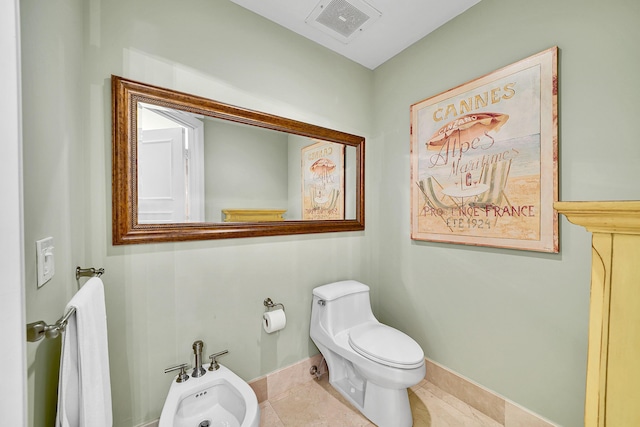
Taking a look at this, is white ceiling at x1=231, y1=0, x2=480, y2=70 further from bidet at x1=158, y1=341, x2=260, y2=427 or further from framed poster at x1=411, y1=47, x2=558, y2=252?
bidet at x1=158, y1=341, x2=260, y2=427

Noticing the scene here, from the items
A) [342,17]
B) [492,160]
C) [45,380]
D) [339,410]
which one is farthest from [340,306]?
[342,17]

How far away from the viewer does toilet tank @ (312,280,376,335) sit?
173 cm

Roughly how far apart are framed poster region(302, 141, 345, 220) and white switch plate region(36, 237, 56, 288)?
126cm

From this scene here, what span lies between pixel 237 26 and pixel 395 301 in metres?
2.15

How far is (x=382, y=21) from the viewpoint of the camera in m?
1.66

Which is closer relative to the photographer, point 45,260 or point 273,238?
point 45,260

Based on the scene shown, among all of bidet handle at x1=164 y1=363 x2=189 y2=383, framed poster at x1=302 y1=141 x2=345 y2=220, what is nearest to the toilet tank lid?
framed poster at x1=302 y1=141 x2=345 y2=220

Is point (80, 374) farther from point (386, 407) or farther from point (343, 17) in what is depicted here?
point (343, 17)

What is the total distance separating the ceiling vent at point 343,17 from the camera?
1529 mm

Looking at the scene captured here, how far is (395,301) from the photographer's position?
2.03m

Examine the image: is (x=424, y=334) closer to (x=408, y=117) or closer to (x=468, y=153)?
(x=468, y=153)

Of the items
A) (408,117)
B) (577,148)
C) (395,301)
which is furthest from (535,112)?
(395,301)

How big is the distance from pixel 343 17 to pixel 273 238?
4.79 ft

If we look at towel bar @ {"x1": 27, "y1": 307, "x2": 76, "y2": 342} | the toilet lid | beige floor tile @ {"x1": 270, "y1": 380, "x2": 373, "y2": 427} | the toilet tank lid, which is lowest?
beige floor tile @ {"x1": 270, "y1": 380, "x2": 373, "y2": 427}
